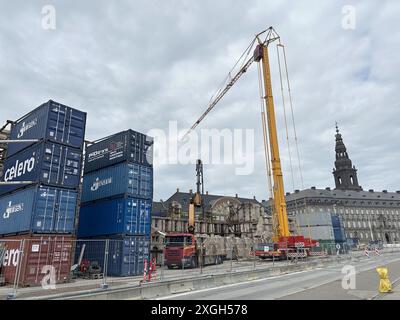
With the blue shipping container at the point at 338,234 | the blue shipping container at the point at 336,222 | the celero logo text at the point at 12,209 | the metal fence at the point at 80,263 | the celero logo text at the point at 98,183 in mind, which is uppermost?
the celero logo text at the point at 98,183

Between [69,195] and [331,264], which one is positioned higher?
[69,195]

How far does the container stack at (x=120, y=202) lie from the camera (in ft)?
60.2

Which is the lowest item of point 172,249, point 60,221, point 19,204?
point 172,249

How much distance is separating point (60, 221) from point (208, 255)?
16.7 m

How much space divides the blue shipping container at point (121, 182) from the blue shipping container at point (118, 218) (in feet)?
1.66

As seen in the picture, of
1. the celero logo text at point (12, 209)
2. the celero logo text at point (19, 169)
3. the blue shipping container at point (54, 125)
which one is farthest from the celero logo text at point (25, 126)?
the celero logo text at point (12, 209)

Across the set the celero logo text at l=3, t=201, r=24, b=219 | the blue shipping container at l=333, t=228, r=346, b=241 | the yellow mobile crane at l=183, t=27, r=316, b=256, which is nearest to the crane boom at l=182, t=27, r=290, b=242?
the yellow mobile crane at l=183, t=27, r=316, b=256

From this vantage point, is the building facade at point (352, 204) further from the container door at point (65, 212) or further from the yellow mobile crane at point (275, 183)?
the container door at point (65, 212)

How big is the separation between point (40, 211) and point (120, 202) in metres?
5.16

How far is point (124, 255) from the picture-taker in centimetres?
1795

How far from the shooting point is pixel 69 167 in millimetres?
16844

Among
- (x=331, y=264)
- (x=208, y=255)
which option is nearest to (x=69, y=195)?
(x=208, y=255)

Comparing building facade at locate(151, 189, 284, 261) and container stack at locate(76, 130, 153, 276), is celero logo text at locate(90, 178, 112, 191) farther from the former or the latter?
building facade at locate(151, 189, 284, 261)
